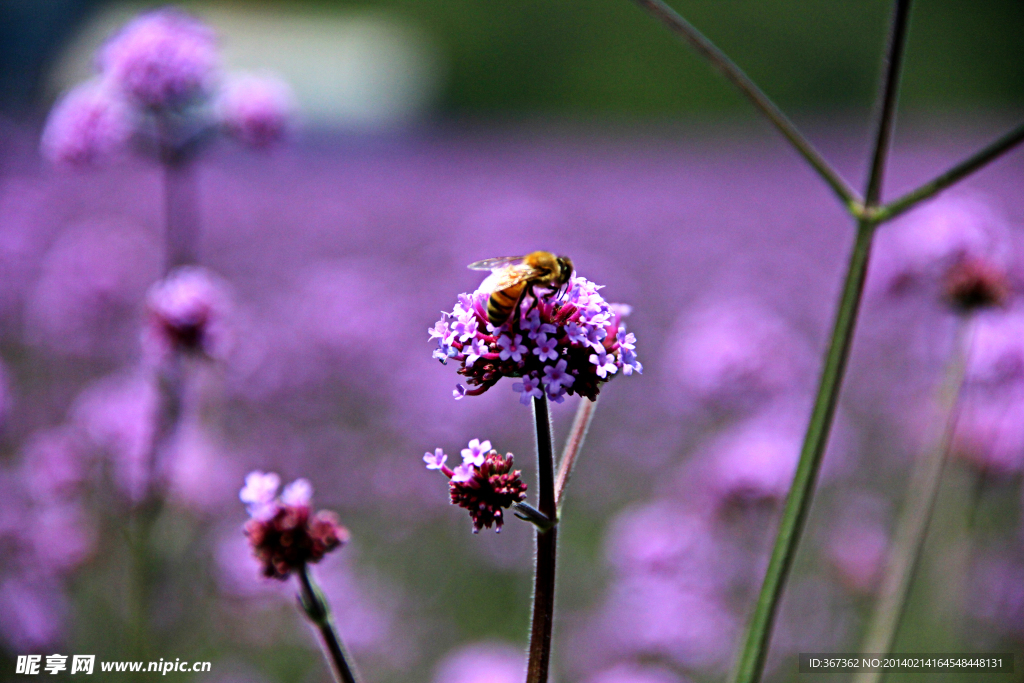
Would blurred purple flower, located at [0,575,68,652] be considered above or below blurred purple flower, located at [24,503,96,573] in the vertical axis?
below

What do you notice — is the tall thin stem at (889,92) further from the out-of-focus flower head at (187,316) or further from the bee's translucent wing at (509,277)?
the out-of-focus flower head at (187,316)

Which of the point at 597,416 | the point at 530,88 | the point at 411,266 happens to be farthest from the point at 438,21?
the point at 597,416

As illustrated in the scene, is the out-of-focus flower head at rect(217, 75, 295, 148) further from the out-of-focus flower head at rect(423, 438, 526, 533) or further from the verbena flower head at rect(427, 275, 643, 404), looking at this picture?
the out-of-focus flower head at rect(423, 438, 526, 533)

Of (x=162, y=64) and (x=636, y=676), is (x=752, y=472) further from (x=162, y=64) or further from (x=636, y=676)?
(x=162, y=64)

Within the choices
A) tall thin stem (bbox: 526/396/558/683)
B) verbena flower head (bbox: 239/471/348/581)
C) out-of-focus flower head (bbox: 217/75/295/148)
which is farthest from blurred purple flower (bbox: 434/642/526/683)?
out-of-focus flower head (bbox: 217/75/295/148)

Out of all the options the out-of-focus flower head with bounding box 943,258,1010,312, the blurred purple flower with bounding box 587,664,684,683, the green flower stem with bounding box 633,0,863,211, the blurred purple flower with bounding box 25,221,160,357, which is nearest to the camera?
the green flower stem with bounding box 633,0,863,211

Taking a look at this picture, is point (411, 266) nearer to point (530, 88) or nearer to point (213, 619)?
point (213, 619)
